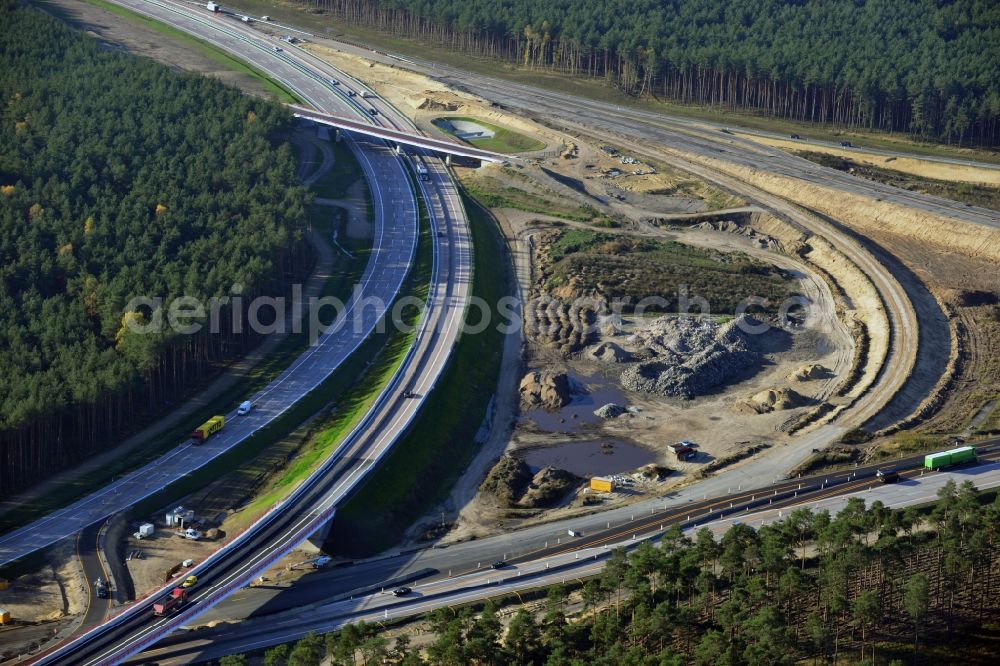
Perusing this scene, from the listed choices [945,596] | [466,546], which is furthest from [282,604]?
[945,596]

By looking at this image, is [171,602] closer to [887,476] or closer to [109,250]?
[109,250]

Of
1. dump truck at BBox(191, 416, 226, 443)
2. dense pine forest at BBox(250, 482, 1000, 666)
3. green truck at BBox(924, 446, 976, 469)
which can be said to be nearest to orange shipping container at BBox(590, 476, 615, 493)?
dense pine forest at BBox(250, 482, 1000, 666)

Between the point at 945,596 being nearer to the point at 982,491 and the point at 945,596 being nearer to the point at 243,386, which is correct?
the point at 982,491

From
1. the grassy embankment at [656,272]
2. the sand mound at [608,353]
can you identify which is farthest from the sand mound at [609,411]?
the grassy embankment at [656,272]

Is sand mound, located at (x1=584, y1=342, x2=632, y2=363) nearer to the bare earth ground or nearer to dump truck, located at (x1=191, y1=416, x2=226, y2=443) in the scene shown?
the bare earth ground

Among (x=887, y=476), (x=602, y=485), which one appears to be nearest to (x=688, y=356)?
(x=602, y=485)

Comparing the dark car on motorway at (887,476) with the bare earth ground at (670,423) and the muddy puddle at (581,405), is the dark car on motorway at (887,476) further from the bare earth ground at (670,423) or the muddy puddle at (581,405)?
the muddy puddle at (581,405)
